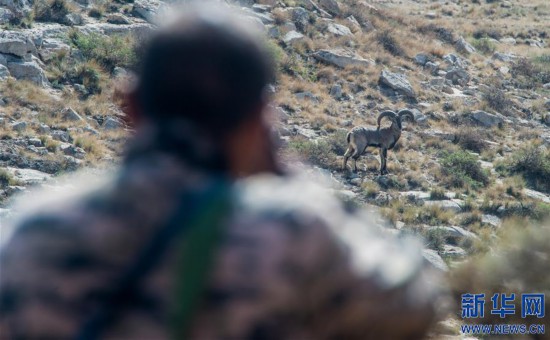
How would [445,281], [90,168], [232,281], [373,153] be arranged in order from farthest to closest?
[373,153] < [90,168] < [445,281] < [232,281]

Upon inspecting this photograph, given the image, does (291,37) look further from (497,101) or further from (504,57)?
(504,57)

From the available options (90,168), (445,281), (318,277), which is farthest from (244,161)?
(90,168)

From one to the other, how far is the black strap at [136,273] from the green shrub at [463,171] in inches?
589

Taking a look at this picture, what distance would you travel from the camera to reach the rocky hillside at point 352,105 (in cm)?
1299

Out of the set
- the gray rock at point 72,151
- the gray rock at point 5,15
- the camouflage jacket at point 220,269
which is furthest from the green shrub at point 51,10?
the camouflage jacket at point 220,269

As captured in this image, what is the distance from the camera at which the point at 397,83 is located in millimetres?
21500

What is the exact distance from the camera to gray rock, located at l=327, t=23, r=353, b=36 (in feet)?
81.1

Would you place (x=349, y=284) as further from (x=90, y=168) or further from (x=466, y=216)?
(x=466, y=216)

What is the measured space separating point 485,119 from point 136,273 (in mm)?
20481

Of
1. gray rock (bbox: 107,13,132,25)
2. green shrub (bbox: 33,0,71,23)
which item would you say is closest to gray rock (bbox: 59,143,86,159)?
green shrub (bbox: 33,0,71,23)

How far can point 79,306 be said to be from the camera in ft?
4.57

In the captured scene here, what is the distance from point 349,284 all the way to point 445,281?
7.25 metres

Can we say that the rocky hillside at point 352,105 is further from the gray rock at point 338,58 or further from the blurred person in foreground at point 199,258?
the blurred person in foreground at point 199,258

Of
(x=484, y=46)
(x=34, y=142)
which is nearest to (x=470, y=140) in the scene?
(x=34, y=142)
